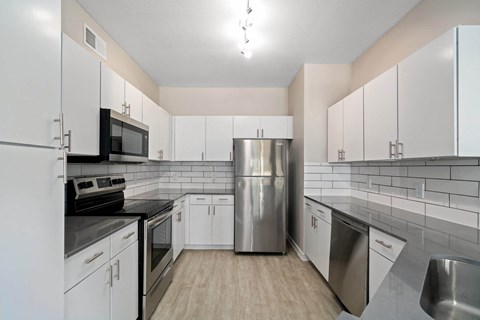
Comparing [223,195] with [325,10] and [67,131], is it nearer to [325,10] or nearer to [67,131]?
[67,131]

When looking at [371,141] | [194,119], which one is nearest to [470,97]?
[371,141]

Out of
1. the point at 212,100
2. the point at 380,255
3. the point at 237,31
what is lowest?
the point at 380,255

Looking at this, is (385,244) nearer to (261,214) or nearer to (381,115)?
(381,115)

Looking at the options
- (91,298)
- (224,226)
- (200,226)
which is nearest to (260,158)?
(224,226)

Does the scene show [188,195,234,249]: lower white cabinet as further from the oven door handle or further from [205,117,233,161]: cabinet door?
the oven door handle

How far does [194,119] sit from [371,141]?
8.52 feet

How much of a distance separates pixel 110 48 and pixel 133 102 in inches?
25.6

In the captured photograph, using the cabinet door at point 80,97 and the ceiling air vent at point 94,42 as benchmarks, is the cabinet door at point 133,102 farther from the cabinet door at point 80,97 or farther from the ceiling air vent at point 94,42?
the cabinet door at point 80,97

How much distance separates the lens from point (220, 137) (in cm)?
381

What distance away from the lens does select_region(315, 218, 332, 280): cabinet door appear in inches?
95.7

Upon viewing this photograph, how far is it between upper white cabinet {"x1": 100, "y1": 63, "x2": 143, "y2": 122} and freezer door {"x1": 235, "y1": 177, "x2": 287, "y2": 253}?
1.61 metres

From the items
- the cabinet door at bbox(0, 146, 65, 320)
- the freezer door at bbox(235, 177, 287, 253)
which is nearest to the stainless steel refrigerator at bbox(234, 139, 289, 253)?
the freezer door at bbox(235, 177, 287, 253)

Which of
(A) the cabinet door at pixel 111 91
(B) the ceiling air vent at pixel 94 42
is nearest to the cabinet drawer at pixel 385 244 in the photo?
(A) the cabinet door at pixel 111 91

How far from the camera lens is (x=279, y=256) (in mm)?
3375
